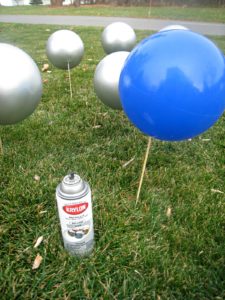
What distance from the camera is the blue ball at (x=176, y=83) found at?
172 cm

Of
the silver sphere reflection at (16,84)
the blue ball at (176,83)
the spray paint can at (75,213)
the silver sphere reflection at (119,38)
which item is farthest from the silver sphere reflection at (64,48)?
the spray paint can at (75,213)

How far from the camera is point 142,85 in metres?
1.81

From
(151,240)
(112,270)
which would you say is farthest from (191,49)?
(112,270)

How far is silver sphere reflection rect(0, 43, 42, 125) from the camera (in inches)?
88.0

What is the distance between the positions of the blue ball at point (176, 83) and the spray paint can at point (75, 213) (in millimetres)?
552

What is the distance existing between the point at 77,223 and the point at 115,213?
0.49 metres

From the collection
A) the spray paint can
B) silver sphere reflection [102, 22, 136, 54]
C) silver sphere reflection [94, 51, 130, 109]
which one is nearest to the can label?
the spray paint can

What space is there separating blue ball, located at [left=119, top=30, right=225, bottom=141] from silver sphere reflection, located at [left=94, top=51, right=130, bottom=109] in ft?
3.05

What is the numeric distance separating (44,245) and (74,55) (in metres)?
2.45

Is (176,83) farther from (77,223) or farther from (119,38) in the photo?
(119,38)

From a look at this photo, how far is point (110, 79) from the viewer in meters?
2.87

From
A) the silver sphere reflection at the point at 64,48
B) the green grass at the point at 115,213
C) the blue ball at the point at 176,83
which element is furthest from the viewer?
the silver sphere reflection at the point at 64,48

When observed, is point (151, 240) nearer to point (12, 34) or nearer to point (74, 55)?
point (74, 55)

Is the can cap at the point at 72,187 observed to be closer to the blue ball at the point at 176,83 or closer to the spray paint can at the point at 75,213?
the spray paint can at the point at 75,213
